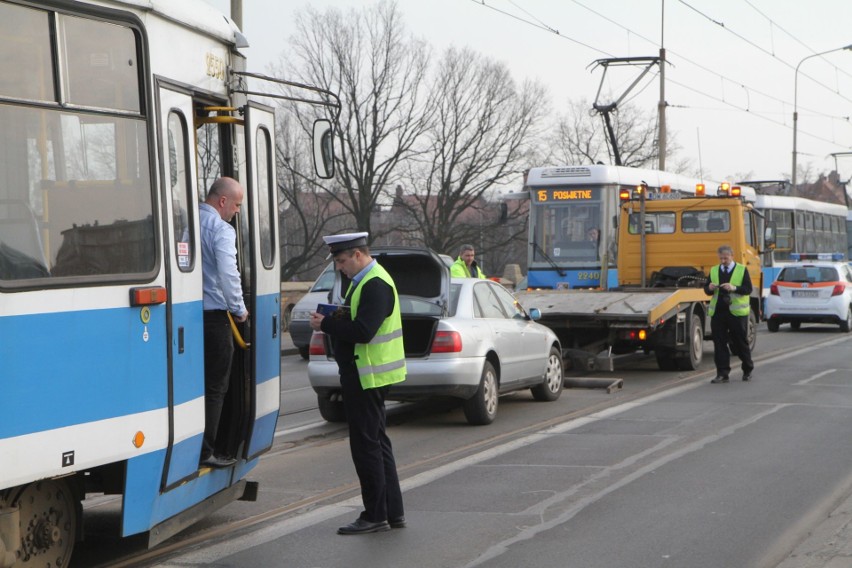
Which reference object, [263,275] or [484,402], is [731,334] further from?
[263,275]

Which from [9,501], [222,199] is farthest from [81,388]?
[222,199]

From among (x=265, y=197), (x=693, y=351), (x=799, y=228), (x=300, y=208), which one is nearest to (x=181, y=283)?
(x=265, y=197)

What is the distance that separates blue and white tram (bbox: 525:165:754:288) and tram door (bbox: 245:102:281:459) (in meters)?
15.7

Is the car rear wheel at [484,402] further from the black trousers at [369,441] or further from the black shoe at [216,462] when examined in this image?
the black shoe at [216,462]

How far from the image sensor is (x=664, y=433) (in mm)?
10906

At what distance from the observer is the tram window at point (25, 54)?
15.7ft

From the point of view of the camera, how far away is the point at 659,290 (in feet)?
59.1

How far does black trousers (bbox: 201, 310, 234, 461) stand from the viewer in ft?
21.2

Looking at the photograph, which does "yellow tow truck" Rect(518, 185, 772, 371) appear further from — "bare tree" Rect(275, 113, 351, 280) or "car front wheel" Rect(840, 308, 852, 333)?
"bare tree" Rect(275, 113, 351, 280)

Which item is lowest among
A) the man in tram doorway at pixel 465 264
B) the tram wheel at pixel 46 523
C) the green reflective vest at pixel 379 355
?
the tram wheel at pixel 46 523

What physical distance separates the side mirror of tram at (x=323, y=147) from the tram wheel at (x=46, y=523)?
258cm

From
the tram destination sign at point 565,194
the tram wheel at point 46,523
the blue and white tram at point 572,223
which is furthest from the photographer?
the tram destination sign at point 565,194

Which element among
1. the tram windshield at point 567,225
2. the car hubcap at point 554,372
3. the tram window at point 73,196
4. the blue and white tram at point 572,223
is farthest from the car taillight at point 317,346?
the tram windshield at point 567,225

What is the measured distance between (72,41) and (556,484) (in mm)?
4791
